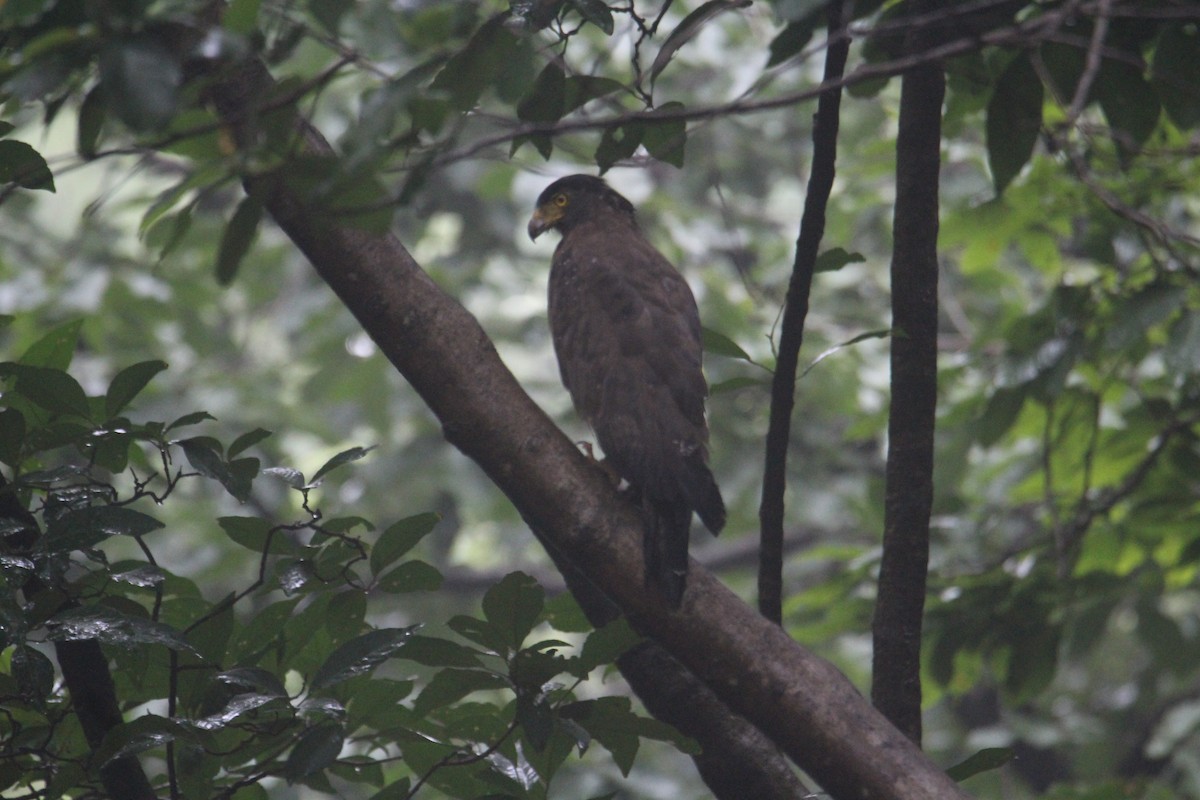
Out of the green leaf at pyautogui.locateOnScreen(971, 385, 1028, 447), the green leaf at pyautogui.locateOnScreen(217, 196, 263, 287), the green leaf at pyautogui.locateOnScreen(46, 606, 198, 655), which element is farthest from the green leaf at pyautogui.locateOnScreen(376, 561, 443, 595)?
the green leaf at pyautogui.locateOnScreen(971, 385, 1028, 447)

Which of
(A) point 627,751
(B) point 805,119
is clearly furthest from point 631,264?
(B) point 805,119

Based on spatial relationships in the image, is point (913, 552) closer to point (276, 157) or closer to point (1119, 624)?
point (276, 157)

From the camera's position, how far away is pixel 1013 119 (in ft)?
7.23

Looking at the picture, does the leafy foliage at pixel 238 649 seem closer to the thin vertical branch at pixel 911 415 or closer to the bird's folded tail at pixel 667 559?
the bird's folded tail at pixel 667 559

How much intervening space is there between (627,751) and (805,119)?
7.06 meters

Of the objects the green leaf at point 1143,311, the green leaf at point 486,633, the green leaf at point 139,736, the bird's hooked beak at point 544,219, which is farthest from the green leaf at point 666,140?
the bird's hooked beak at point 544,219

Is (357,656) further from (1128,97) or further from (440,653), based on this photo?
(1128,97)

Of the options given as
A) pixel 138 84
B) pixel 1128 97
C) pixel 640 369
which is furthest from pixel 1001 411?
pixel 138 84

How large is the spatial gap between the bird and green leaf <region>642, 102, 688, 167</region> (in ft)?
2.29

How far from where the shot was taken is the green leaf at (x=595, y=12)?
1.93 meters

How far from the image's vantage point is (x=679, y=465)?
2.67 metres

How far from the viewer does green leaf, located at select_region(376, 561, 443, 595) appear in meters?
1.90

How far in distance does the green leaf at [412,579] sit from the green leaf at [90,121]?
2.64 ft

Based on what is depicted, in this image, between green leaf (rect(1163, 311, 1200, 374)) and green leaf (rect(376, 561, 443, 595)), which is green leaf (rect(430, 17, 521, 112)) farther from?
green leaf (rect(1163, 311, 1200, 374))
